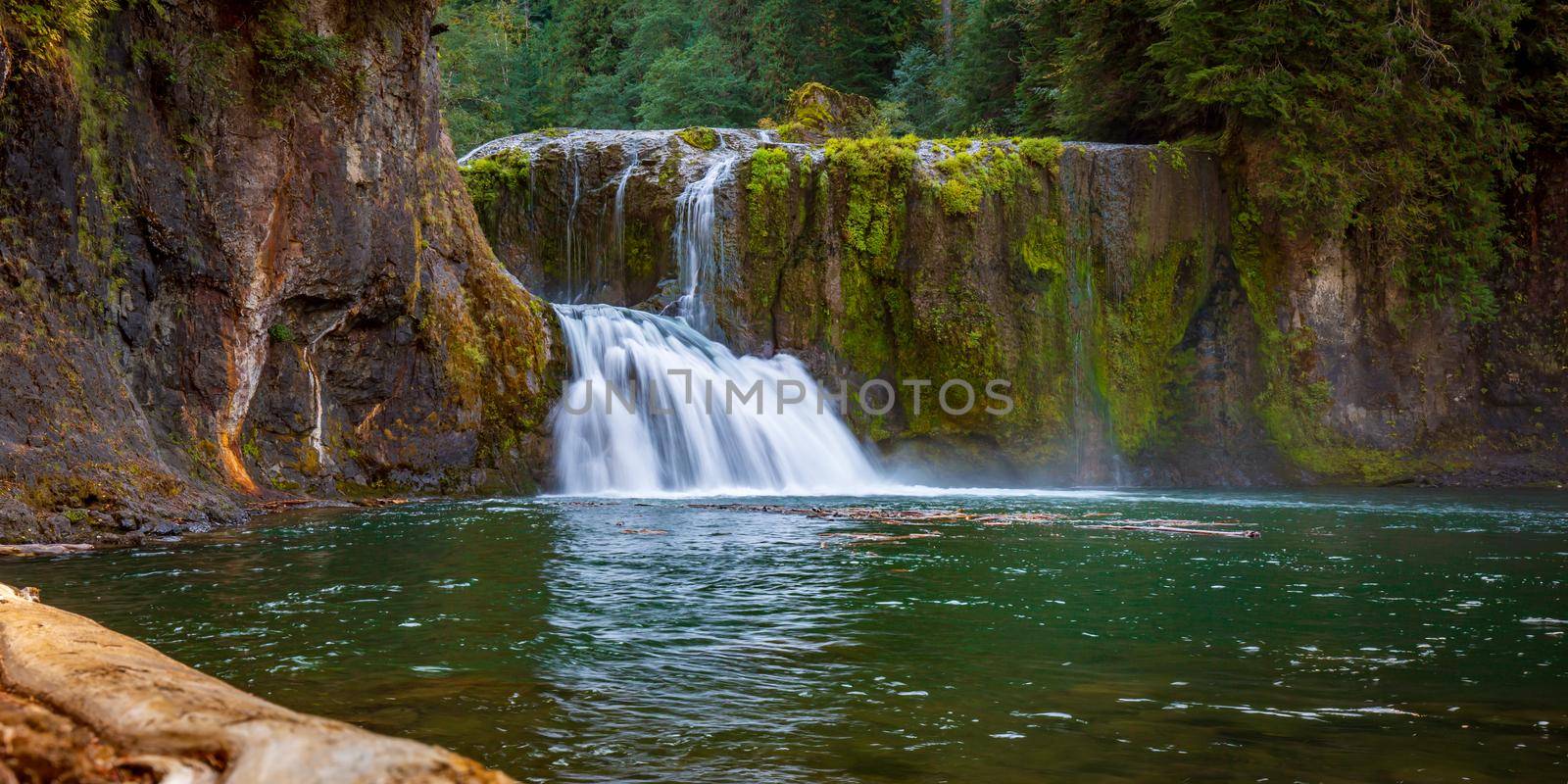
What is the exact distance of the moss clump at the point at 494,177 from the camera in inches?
822

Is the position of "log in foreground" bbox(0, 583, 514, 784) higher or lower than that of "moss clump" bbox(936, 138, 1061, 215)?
lower

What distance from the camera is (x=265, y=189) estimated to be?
41.7ft

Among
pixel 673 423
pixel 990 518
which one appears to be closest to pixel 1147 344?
pixel 673 423

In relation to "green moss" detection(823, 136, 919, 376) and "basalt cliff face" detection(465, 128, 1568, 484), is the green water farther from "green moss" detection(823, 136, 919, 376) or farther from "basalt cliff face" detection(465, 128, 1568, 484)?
"green moss" detection(823, 136, 919, 376)

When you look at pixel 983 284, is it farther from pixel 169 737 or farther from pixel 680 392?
pixel 169 737

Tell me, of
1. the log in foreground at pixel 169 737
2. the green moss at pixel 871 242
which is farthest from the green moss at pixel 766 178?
the log in foreground at pixel 169 737

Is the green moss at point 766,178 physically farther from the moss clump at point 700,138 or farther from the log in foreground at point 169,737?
the log in foreground at point 169,737

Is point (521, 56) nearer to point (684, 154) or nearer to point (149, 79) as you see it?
point (684, 154)

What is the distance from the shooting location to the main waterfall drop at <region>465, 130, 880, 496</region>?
1658 centimetres

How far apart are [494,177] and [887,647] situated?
17476mm

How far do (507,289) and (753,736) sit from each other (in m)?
13.6

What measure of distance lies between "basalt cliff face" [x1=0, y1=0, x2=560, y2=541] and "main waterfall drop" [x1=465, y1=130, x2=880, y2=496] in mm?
733

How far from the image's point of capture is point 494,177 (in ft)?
68.6

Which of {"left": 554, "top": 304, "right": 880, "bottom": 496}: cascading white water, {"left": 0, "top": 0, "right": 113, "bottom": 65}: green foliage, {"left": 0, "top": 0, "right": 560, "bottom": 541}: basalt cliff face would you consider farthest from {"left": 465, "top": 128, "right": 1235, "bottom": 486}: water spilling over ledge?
{"left": 0, "top": 0, "right": 113, "bottom": 65}: green foliage
